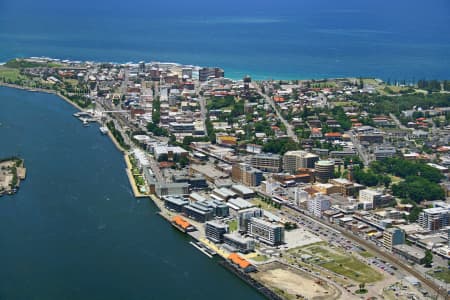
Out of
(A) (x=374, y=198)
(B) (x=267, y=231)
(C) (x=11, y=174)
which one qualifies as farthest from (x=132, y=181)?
(A) (x=374, y=198)

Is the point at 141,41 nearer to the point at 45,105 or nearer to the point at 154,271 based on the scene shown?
the point at 45,105

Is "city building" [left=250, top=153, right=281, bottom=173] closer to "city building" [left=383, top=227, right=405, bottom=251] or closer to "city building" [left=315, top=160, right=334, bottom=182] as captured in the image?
"city building" [left=315, top=160, right=334, bottom=182]

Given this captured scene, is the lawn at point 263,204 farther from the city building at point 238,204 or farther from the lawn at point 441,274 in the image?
the lawn at point 441,274

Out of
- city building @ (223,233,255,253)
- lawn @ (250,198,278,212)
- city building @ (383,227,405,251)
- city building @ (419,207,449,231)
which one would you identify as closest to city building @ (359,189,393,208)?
city building @ (419,207,449,231)

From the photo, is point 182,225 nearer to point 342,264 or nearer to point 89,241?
point 89,241

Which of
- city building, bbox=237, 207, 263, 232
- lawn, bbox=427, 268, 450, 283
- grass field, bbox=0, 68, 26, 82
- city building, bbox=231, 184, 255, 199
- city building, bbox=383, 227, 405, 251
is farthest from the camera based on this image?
grass field, bbox=0, 68, 26, 82

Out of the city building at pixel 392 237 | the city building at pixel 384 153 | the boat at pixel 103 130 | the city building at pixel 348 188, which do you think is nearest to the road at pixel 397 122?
the city building at pixel 384 153
